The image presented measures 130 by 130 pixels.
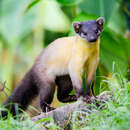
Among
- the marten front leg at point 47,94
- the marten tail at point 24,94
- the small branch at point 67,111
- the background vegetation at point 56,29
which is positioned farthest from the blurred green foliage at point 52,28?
the marten tail at point 24,94

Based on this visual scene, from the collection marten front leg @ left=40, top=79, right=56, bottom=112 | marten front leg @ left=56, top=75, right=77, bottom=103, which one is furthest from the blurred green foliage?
marten front leg @ left=40, top=79, right=56, bottom=112

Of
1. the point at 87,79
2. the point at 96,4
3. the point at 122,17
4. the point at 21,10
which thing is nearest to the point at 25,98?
the point at 87,79

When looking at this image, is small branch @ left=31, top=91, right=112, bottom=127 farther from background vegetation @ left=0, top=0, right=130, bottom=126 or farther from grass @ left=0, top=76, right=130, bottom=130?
background vegetation @ left=0, top=0, right=130, bottom=126

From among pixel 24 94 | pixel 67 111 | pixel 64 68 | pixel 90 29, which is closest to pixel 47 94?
pixel 64 68

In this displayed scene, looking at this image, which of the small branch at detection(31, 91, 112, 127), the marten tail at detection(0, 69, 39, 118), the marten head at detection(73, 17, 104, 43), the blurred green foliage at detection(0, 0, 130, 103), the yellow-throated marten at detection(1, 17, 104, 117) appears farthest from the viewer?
the blurred green foliage at detection(0, 0, 130, 103)

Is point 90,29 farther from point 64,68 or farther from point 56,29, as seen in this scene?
point 56,29

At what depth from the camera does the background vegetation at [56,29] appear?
331 inches

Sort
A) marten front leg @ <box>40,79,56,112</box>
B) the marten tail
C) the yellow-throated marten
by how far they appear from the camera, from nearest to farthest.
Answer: the yellow-throated marten < marten front leg @ <box>40,79,56,112</box> < the marten tail

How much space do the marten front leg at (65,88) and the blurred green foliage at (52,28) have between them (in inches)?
23.3

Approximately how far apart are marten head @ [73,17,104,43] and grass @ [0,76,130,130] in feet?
3.09

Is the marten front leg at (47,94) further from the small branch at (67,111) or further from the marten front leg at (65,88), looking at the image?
the small branch at (67,111)

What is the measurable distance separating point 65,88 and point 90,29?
1.17m

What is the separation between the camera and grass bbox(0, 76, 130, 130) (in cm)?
462

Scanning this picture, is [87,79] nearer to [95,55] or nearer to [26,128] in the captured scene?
[95,55]
